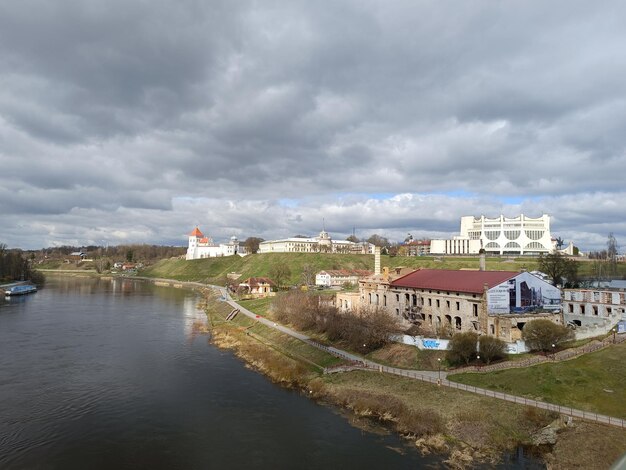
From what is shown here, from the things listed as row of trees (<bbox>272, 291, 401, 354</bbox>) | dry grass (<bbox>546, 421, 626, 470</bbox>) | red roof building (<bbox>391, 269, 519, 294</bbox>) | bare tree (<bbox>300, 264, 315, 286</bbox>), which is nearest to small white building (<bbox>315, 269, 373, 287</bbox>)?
bare tree (<bbox>300, 264, 315, 286</bbox>)

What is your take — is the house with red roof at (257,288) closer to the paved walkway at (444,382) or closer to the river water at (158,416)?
the paved walkway at (444,382)

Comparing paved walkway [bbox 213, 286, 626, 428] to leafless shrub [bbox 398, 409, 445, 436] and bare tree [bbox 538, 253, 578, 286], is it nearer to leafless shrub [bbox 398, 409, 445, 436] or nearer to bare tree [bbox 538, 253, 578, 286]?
leafless shrub [bbox 398, 409, 445, 436]

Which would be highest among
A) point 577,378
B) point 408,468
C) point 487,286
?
point 487,286

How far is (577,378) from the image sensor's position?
36812 millimetres

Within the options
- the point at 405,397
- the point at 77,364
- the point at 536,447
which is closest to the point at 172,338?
the point at 77,364

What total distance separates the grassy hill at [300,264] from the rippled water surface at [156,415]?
263 feet

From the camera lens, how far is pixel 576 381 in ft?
119

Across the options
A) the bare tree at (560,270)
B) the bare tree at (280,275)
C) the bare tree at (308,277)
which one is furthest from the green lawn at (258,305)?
the bare tree at (560,270)

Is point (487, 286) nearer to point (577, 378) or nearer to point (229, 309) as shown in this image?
point (577, 378)

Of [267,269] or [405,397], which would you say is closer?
[405,397]

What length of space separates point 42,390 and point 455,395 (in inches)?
1483

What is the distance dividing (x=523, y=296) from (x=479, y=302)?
5495 mm

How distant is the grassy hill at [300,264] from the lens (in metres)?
122

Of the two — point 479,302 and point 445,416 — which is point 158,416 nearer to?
point 445,416
